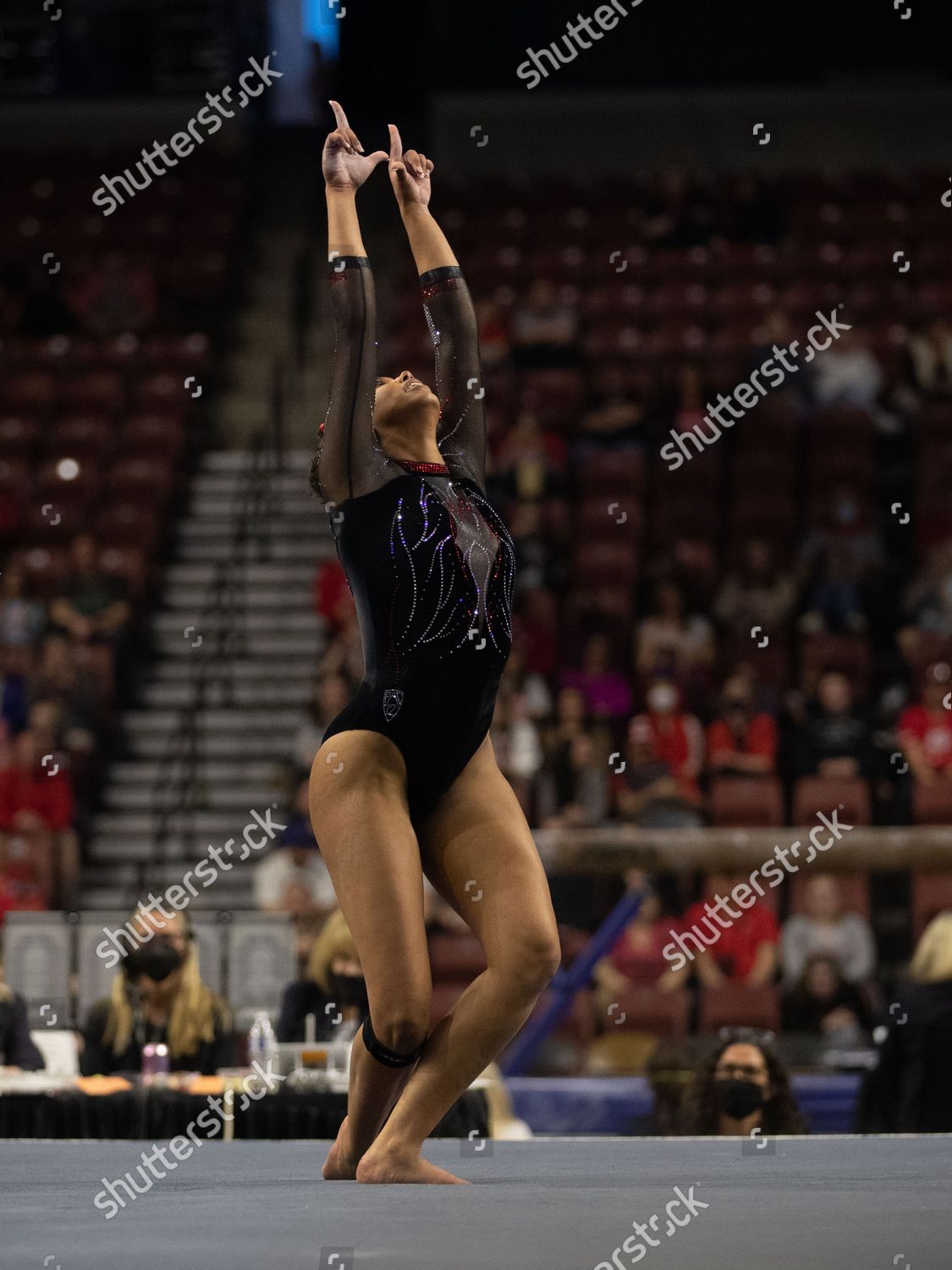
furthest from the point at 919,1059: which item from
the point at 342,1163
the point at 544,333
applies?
the point at 544,333

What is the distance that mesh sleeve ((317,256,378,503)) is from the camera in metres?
3.64

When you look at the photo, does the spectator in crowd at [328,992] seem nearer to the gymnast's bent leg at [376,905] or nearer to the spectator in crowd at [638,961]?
the spectator in crowd at [638,961]

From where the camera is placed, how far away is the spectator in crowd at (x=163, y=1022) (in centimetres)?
660

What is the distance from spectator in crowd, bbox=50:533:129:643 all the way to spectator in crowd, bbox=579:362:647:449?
9.72 ft

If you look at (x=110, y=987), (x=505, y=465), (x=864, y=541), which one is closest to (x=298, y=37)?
(x=505, y=465)

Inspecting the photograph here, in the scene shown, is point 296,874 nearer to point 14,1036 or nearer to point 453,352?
point 14,1036

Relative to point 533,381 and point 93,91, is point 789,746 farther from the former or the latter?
point 93,91

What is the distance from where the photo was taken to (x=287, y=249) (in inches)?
623

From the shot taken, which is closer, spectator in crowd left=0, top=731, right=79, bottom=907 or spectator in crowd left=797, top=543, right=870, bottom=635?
spectator in crowd left=0, top=731, right=79, bottom=907

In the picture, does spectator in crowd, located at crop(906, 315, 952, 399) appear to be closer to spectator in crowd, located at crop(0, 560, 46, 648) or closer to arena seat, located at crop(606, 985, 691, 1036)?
arena seat, located at crop(606, 985, 691, 1036)

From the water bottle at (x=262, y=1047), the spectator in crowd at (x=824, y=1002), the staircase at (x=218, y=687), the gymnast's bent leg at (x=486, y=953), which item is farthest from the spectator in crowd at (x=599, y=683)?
the gymnast's bent leg at (x=486, y=953)

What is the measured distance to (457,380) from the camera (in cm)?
400

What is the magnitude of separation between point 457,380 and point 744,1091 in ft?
8.91

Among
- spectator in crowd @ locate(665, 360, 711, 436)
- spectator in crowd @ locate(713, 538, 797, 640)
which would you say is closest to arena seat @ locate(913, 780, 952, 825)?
spectator in crowd @ locate(713, 538, 797, 640)
